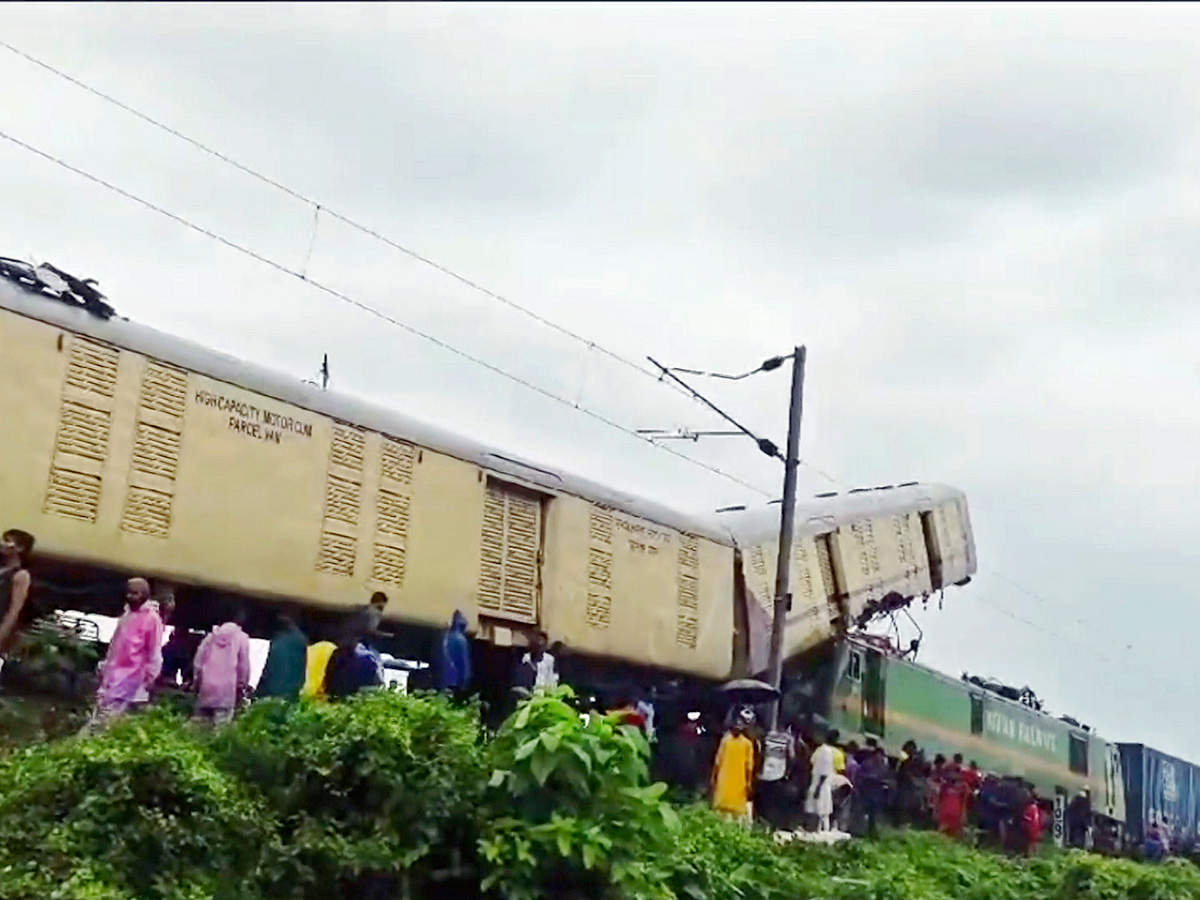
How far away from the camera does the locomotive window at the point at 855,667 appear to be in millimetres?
17453

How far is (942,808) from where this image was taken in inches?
642

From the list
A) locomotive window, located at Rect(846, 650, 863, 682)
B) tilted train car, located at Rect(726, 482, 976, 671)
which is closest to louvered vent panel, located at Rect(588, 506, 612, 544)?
tilted train car, located at Rect(726, 482, 976, 671)

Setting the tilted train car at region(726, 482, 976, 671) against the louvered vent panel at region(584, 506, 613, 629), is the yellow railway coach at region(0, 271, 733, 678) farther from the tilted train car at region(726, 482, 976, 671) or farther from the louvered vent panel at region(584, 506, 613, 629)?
the tilted train car at region(726, 482, 976, 671)

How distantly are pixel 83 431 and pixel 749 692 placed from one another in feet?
25.1

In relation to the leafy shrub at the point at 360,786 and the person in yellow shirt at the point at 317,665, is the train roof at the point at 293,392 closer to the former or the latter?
the person in yellow shirt at the point at 317,665

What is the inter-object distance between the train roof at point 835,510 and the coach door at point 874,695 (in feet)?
5.50

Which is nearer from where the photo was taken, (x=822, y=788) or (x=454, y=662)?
(x=454, y=662)

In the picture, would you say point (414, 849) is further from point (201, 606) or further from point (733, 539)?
point (733, 539)

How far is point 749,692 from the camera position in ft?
48.3

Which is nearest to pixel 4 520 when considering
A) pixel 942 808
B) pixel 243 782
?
pixel 243 782

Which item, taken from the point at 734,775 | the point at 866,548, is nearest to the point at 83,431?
the point at 734,775

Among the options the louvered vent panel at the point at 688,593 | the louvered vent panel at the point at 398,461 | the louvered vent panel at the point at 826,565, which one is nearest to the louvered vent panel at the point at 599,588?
the louvered vent panel at the point at 688,593

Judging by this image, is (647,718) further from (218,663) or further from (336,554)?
(218,663)

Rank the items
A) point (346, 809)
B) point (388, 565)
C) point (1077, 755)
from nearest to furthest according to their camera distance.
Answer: point (346, 809) < point (388, 565) < point (1077, 755)
